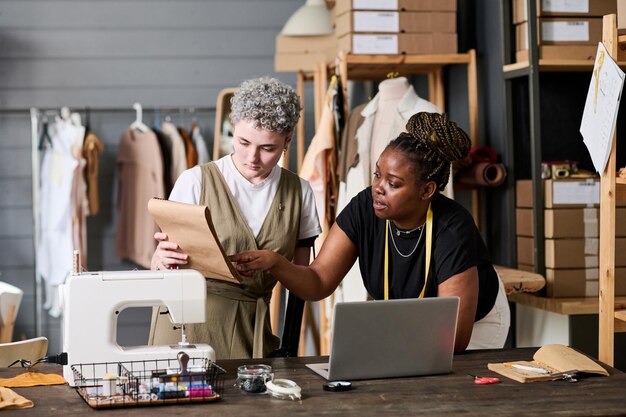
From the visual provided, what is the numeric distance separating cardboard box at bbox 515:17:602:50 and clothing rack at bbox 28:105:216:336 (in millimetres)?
2484

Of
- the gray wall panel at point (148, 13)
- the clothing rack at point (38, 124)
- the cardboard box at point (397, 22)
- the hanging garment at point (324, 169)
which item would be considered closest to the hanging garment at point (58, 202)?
the clothing rack at point (38, 124)

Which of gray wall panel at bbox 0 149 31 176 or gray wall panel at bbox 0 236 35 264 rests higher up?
gray wall panel at bbox 0 149 31 176

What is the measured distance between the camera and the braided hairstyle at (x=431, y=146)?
2.85 m

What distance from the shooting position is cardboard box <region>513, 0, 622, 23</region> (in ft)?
13.7

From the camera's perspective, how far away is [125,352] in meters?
2.43

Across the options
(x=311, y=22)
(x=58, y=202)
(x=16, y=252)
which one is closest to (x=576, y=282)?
(x=311, y=22)

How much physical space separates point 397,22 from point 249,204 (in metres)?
2.01

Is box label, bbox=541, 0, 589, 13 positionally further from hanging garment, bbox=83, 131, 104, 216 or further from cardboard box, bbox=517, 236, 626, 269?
hanging garment, bbox=83, 131, 104, 216

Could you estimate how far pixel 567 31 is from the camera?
166 inches

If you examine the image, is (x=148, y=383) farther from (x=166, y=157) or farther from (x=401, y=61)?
(x=166, y=157)

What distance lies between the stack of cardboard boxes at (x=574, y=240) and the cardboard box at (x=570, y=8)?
76 centimetres

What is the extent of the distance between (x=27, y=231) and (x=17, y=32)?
1.28 meters

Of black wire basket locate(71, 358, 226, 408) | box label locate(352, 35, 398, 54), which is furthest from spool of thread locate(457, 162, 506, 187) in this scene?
black wire basket locate(71, 358, 226, 408)

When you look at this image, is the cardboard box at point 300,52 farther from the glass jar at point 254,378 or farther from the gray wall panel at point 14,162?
the glass jar at point 254,378
